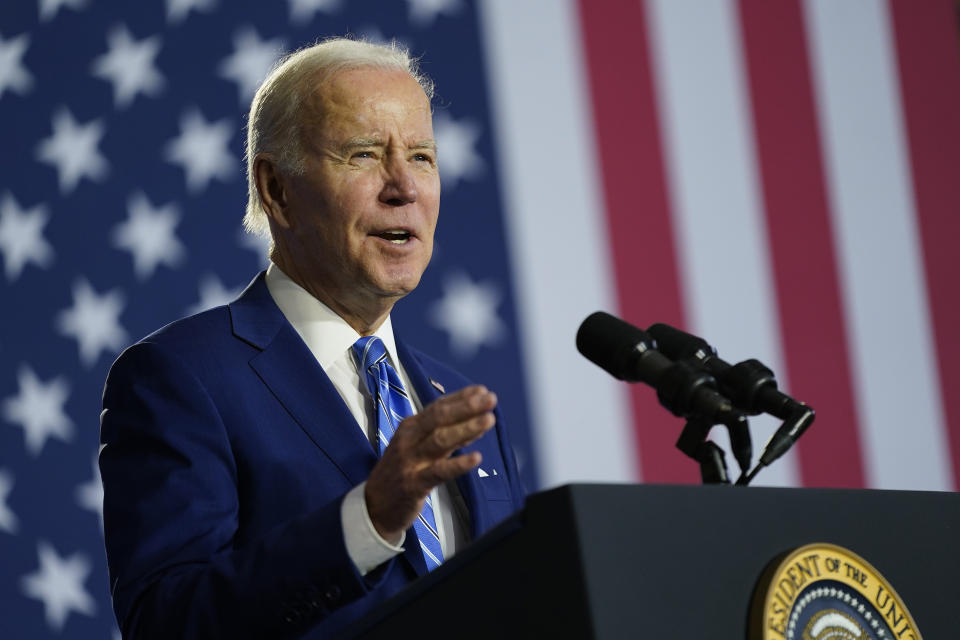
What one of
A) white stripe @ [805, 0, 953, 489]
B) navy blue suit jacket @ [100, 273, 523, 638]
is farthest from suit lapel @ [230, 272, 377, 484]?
white stripe @ [805, 0, 953, 489]

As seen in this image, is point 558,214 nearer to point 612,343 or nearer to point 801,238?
point 801,238

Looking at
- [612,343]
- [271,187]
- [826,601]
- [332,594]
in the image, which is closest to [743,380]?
[612,343]

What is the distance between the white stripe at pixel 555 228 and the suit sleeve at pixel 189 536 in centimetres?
166

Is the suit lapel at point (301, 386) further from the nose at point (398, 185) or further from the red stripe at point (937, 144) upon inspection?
the red stripe at point (937, 144)

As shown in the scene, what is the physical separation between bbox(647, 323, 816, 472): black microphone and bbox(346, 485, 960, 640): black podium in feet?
0.38

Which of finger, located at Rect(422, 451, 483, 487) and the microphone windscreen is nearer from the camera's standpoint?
finger, located at Rect(422, 451, 483, 487)

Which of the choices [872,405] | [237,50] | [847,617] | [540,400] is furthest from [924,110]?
[847,617]

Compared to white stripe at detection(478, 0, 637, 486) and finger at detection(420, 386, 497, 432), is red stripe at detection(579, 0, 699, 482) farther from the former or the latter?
finger at detection(420, 386, 497, 432)

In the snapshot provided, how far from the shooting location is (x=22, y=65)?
10.1ft

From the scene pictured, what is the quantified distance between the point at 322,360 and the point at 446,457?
76cm

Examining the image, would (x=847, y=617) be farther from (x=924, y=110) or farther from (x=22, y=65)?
(x=924, y=110)

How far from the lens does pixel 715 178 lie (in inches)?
140

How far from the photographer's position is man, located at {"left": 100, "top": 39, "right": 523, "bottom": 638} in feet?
4.02

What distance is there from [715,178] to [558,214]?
56 centimetres
